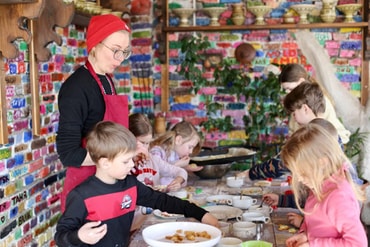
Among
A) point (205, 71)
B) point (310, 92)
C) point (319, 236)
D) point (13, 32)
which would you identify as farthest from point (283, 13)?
point (319, 236)

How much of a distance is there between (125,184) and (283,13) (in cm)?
350

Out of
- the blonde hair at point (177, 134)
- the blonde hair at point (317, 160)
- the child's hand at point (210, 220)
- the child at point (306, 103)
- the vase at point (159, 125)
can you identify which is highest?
the child at point (306, 103)

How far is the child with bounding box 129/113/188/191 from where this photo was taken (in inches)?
130

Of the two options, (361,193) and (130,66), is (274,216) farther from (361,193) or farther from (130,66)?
(130,66)

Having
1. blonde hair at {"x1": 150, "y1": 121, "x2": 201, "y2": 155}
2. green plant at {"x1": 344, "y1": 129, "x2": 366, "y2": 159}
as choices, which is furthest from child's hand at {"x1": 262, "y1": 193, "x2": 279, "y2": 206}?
green plant at {"x1": 344, "y1": 129, "x2": 366, "y2": 159}

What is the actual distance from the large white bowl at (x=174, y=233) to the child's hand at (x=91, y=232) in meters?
0.19

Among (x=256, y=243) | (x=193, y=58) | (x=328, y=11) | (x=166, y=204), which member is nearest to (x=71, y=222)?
(x=166, y=204)

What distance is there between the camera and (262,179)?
3.68 meters

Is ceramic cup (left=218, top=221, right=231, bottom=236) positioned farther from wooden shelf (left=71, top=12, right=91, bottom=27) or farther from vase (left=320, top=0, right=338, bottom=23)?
vase (left=320, top=0, right=338, bottom=23)

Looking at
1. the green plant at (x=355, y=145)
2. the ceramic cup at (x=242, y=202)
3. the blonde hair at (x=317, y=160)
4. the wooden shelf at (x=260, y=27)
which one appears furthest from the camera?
the wooden shelf at (x=260, y=27)

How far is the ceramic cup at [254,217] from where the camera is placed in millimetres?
2623

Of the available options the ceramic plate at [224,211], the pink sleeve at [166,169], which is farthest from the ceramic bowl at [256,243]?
the pink sleeve at [166,169]

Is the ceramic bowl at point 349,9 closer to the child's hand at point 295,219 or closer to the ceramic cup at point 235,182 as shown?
the ceramic cup at point 235,182

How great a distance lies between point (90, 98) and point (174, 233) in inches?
30.0
